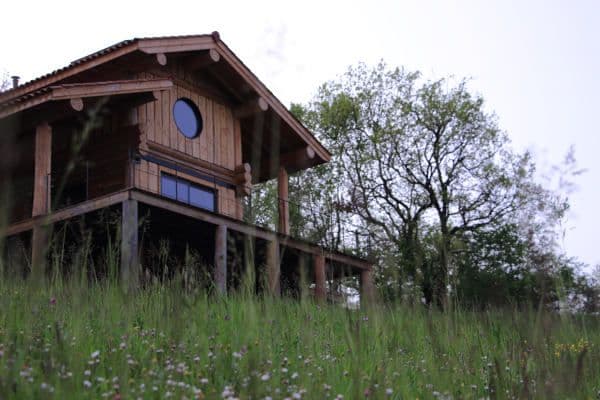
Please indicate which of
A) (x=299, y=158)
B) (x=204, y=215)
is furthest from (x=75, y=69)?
(x=299, y=158)

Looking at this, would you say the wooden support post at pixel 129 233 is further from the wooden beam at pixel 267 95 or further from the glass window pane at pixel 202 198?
the wooden beam at pixel 267 95

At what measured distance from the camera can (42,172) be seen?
1286 centimetres

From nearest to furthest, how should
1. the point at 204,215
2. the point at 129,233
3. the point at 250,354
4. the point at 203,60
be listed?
the point at 250,354, the point at 129,233, the point at 204,215, the point at 203,60

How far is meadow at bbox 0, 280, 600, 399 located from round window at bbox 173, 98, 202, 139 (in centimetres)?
982

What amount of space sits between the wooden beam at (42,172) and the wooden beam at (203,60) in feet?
13.2

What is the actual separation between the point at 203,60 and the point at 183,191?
2.96 meters

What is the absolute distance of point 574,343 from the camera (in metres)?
6.92

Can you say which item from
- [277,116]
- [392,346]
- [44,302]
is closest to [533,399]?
[392,346]

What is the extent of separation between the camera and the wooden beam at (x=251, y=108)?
56.4ft

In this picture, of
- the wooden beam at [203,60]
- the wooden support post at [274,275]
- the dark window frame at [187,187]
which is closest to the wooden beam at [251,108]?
the wooden beam at [203,60]

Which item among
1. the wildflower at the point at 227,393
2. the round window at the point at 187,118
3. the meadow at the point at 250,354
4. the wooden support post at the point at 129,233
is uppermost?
the round window at the point at 187,118

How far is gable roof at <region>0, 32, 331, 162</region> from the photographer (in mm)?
13750

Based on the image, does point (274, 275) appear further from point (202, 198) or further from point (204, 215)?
point (202, 198)

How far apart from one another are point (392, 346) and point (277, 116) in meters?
12.3
